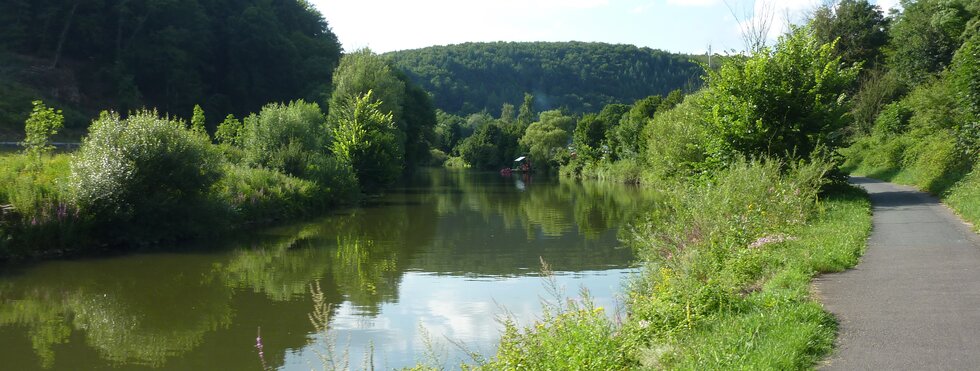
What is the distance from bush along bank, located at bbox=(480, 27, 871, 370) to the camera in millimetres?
7176

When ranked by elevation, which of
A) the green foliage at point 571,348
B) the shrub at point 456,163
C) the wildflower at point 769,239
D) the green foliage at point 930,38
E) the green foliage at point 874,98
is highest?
the green foliage at point 930,38

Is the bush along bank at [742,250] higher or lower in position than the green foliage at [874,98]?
lower

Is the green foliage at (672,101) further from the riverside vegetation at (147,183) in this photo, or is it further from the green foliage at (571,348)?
the green foliage at (571,348)

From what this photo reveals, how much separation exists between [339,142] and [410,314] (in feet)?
102

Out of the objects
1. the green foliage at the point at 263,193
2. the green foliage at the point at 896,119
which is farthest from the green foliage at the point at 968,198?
the green foliage at the point at 263,193

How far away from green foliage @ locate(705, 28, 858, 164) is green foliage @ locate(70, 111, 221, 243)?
15.8 m

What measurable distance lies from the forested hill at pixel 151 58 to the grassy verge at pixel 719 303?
49601mm

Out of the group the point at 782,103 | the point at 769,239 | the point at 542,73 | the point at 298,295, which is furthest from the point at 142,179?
the point at 542,73

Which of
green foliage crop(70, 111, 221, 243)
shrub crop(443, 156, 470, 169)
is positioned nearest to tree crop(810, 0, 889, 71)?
green foliage crop(70, 111, 221, 243)

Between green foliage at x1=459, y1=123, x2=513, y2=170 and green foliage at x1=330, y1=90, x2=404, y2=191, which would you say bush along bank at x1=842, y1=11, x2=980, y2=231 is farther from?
green foliage at x1=459, y1=123, x2=513, y2=170

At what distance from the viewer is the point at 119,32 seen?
64.9 metres

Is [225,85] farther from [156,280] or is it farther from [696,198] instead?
[696,198]

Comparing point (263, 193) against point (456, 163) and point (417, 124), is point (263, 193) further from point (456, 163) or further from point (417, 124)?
point (456, 163)

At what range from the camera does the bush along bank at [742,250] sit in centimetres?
718
